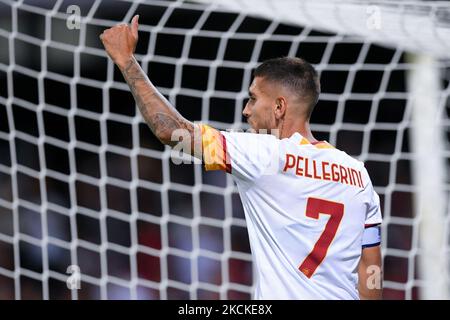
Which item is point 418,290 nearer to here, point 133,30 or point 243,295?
point 243,295

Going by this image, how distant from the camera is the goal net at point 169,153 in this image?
4.36 m

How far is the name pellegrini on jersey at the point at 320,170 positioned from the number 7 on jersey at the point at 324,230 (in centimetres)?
6

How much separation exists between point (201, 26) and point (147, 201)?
1.36 meters

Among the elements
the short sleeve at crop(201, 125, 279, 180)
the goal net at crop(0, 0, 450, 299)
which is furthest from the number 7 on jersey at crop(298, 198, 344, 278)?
the goal net at crop(0, 0, 450, 299)

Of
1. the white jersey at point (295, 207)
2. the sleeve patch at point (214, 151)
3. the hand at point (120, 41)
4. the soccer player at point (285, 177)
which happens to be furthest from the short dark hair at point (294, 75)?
the hand at point (120, 41)

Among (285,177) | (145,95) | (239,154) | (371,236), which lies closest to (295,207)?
(285,177)

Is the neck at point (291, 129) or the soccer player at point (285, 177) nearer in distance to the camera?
the soccer player at point (285, 177)

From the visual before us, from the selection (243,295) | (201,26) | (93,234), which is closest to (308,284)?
(243,295)

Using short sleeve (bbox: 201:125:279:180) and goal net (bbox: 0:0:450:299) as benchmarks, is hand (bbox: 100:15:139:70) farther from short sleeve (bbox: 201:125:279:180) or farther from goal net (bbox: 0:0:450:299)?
goal net (bbox: 0:0:450:299)

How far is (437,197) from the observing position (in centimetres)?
420

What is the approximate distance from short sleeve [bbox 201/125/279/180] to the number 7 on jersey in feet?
0.49

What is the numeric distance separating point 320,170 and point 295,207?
12cm

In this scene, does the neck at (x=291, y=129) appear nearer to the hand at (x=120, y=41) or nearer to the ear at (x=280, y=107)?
the ear at (x=280, y=107)

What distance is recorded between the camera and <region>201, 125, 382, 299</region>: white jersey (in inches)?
83.0
